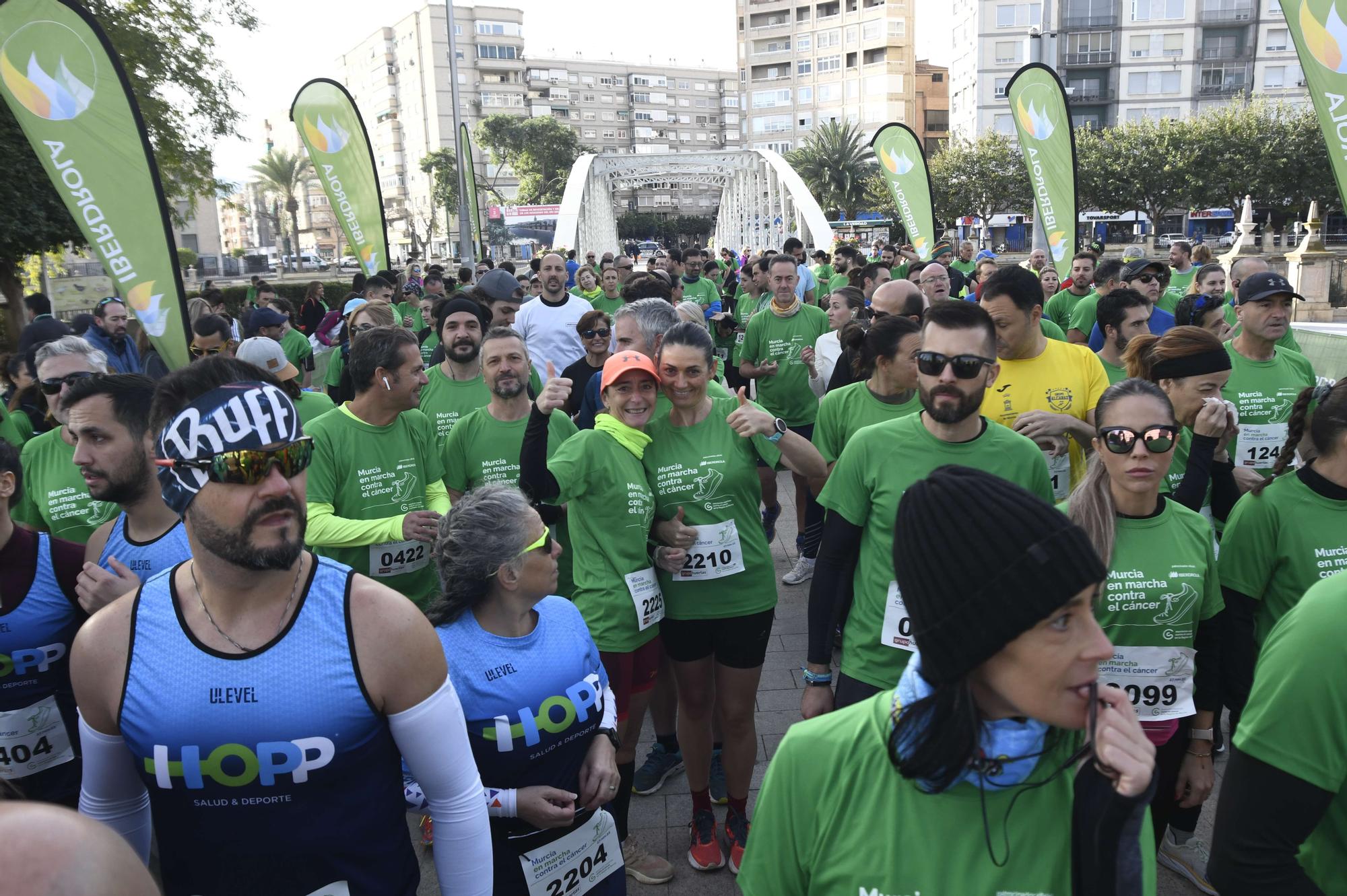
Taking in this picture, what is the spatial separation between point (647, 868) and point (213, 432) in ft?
8.45

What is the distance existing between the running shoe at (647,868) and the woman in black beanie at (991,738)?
7.28 feet

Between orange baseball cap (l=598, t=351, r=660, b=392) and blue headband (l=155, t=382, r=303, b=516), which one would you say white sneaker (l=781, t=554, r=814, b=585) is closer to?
orange baseball cap (l=598, t=351, r=660, b=392)

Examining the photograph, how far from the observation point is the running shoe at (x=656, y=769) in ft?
14.1

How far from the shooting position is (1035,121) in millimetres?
11055

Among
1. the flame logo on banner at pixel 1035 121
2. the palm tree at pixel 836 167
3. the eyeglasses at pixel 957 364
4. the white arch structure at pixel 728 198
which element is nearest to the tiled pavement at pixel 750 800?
the eyeglasses at pixel 957 364

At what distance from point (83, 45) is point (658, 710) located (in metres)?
5.28

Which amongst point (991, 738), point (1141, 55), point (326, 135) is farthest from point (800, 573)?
point (1141, 55)

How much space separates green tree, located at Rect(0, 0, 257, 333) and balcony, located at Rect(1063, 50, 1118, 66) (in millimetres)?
62804

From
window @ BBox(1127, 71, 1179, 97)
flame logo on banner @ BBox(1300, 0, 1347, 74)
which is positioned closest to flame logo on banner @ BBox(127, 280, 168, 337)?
flame logo on banner @ BBox(1300, 0, 1347, 74)

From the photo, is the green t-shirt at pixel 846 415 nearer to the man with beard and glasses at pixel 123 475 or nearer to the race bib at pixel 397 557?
the race bib at pixel 397 557

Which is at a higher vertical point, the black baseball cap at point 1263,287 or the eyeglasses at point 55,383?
the black baseball cap at point 1263,287

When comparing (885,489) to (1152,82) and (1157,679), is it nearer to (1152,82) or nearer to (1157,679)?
(1157,679)

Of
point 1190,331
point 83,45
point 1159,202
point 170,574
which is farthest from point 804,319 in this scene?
point 1159,202

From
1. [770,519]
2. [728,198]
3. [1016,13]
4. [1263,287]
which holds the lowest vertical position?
[770,519]
